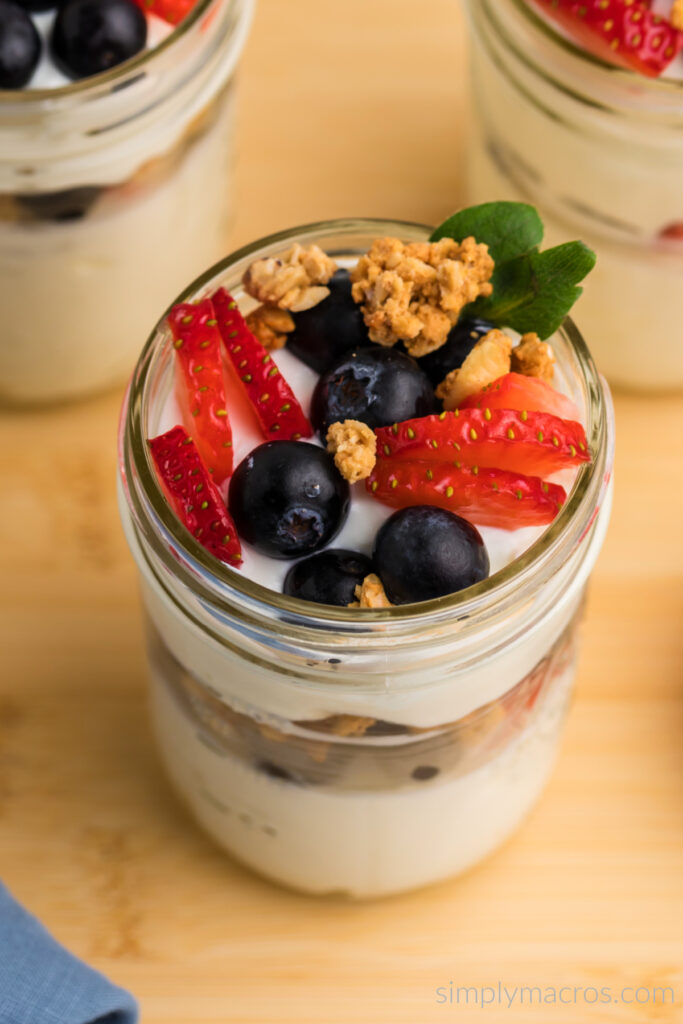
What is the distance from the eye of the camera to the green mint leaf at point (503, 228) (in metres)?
1.00

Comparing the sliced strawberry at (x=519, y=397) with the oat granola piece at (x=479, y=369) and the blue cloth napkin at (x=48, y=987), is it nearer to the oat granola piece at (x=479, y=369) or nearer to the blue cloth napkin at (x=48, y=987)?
the oat granola piece at (x=479, y=369)

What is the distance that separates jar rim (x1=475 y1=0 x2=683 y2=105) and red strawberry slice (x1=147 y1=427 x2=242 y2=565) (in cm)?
52

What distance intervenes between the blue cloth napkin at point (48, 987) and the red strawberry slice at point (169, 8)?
799 millimetres

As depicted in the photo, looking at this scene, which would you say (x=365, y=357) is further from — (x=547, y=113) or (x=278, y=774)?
(x=547, y=113)

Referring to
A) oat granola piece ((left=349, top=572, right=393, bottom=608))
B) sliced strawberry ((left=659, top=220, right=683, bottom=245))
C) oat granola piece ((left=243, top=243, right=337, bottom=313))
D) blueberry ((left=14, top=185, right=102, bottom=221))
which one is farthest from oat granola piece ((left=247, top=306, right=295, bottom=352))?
sliced strawberry ((left=659, top=220, right=683, bottom=245))

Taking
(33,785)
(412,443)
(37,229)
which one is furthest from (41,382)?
(412,443)

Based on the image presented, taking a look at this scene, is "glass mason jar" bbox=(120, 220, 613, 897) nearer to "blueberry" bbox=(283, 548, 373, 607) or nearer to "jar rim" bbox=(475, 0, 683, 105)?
"blueberry" bbox=(283, 548, 373, 607)

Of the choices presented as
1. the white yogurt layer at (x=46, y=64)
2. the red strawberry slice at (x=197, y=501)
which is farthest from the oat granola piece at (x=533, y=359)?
the white yogurt layer at (x=46, y=64)

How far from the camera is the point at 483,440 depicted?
2.97 ft

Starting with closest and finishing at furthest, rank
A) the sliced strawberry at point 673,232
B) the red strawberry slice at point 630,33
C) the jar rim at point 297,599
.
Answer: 1. the jar rim at point 297,599
2. the red strawberry slice at point 630,33
3. the sliced strawberry at point 673,232

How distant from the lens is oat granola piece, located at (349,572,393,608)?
0.88 metres

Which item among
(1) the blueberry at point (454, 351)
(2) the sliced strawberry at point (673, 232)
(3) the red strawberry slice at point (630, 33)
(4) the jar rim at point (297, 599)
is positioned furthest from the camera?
(2) the sliced strawberry at point (673, 232)

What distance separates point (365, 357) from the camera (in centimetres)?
94

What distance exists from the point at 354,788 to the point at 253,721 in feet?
0.33
